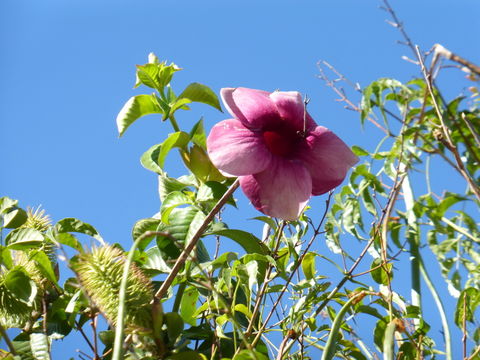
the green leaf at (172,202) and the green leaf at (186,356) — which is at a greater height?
the green leaf at (172,202)

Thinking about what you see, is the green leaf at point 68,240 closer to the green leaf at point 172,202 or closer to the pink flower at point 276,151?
the green leaf at point 172,202

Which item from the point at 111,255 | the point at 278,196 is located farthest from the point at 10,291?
the point at 278,196

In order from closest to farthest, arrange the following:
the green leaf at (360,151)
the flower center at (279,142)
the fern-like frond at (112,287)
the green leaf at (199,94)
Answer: the fern-like frond at (112,287), the flower center at (279,142), the green leaf at (199,94), the green leaf at (360,151)

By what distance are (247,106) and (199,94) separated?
13cm

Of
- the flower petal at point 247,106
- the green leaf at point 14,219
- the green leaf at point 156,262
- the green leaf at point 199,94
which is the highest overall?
the green leaf at point 199,94

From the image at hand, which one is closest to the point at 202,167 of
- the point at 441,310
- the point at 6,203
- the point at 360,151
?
the point at 6,203

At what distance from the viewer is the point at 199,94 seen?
78cm

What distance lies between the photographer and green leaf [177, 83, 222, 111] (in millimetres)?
776

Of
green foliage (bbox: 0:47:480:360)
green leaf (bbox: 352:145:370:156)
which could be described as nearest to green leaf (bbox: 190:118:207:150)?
green foliage (bbox: 0:47:480:360)

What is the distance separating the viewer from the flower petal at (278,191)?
0.63 meters

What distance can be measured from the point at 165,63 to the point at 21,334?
0.41 m

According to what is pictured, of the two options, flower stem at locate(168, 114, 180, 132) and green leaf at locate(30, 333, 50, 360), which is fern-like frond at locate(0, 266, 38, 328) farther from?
flower stem at locate(168, 114, 180, 132)

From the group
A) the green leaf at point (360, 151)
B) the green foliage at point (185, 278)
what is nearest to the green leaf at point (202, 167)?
the green foliage at point (185, 278)

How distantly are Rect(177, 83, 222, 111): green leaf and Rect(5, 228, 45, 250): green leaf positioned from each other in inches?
10.2
